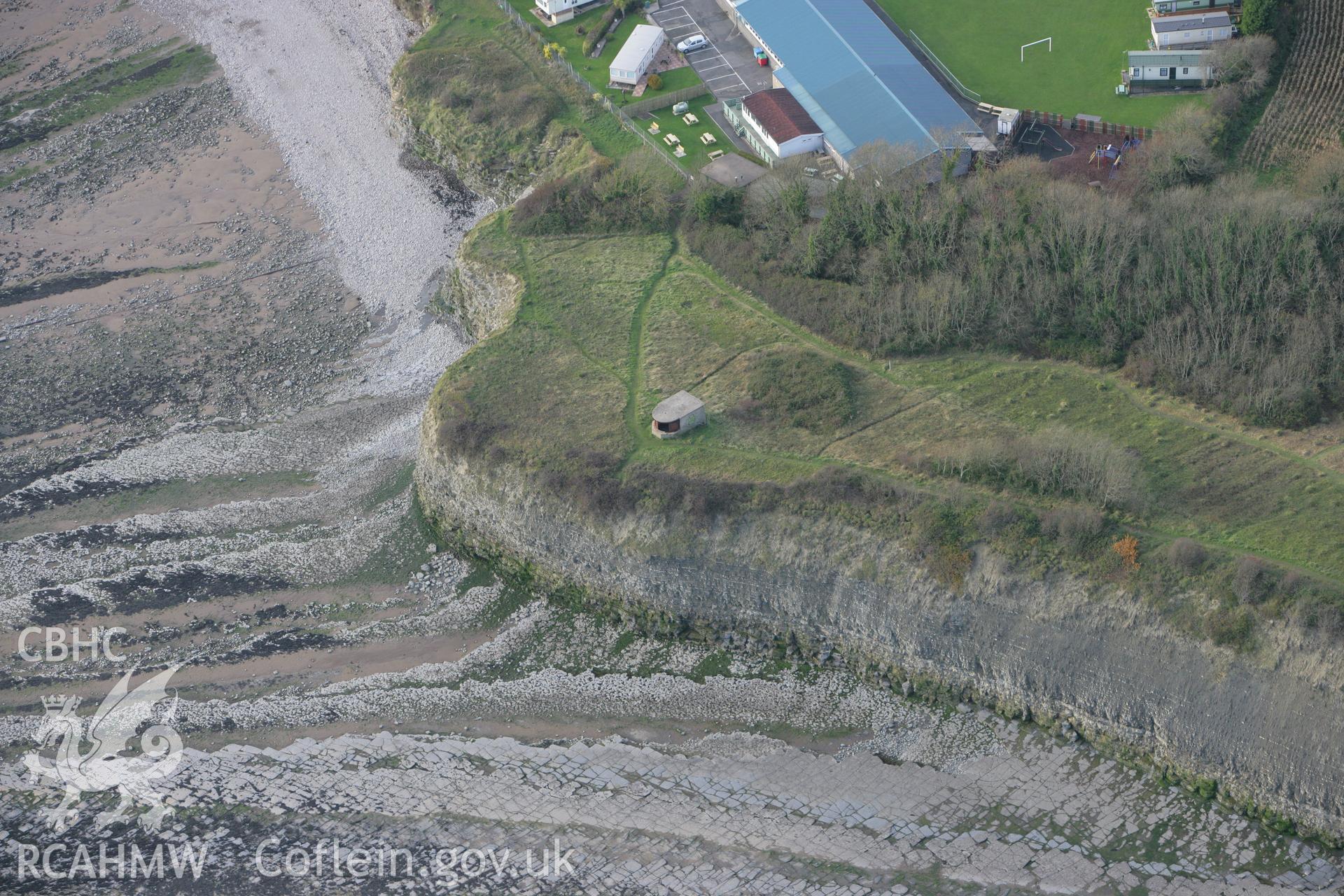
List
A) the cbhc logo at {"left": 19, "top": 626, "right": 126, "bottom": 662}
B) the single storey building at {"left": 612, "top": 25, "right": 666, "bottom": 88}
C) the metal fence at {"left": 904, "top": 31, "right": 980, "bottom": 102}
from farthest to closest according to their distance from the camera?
1. the single storey building at {"left": 612, "top": 25, "right": 666, "bottom": 88}
2. the metal fence at {"left": 904, "top": 31, "right": 980, "bottom": 102}
3. the cbhc logo at {"left": 19, "top": 626, "right": 126, "bottom": 662}

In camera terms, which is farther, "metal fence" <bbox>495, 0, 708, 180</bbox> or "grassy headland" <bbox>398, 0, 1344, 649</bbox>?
"metal fence" <bbox>495, 0, 708, 180</bbox>

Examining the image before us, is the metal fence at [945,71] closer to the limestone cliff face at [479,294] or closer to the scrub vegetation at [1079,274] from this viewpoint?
the scrub vegetation at [1079,274]

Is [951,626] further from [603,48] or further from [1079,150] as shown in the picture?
[603,48]

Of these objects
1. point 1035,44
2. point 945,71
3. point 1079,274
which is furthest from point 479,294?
point 1035,44

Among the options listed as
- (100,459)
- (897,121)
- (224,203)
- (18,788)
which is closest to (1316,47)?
(897,121)

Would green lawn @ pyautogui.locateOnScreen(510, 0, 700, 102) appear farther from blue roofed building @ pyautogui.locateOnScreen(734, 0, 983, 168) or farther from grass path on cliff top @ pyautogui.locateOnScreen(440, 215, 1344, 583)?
grass path on cliff top @ pyautogui.locateOnScreen(440, 215, 1344, 583)

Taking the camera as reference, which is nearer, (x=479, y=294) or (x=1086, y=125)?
(x=479, y=294)

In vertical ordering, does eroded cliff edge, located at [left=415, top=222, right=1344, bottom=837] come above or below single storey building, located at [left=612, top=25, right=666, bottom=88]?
below

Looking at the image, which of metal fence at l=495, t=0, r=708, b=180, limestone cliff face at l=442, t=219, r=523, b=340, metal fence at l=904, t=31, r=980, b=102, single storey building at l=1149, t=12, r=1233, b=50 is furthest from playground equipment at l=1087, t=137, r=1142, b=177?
limestone cliff face at l=442, t=219, r=523, b=340
